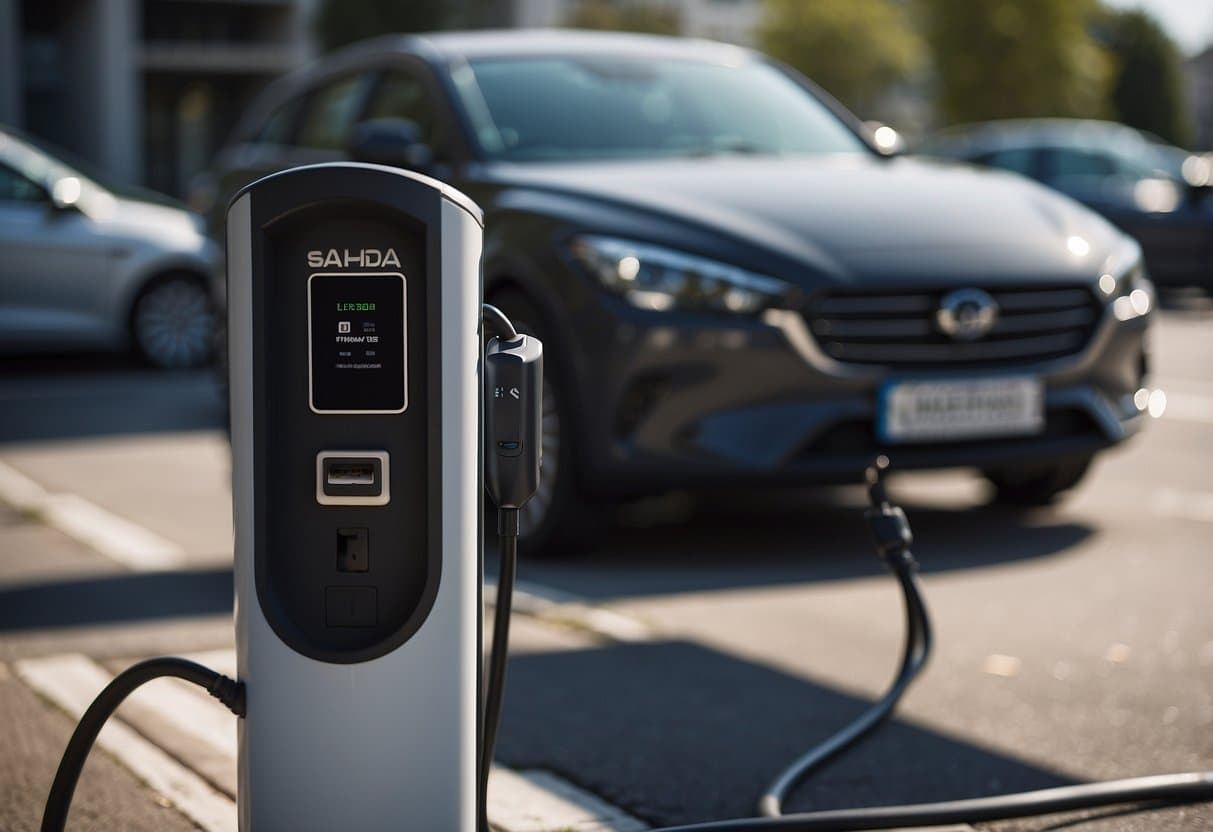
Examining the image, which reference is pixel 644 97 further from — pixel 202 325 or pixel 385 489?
pixel 202 325

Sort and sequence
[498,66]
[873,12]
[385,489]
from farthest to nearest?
[873,12], [498,66], [385,489]

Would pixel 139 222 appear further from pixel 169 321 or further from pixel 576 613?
pixel 576 613

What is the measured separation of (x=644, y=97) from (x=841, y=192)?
1073 millimetres

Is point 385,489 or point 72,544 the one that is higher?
point 385,489

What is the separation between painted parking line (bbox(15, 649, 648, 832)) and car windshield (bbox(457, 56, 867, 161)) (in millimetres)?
2508

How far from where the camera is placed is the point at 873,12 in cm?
9375

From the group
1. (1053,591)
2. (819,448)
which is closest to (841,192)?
(819,448)

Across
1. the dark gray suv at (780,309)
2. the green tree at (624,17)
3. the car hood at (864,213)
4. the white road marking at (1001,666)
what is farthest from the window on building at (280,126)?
the green tree at (624,17)

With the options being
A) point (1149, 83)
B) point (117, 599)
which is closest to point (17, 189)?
point (117, 599)

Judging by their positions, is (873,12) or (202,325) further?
(873,12)

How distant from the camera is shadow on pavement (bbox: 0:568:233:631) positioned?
468 cm

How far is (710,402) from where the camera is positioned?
5.11 metres

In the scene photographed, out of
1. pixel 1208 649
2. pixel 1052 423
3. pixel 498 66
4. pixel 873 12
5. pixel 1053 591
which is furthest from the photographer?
pixel 873 12

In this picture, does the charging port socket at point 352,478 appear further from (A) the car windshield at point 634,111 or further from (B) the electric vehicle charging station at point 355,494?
(A) the car windshield at point 634,111
